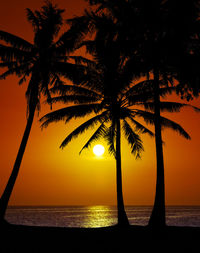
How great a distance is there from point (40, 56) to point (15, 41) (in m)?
1.50

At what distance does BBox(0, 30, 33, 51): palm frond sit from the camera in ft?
54.0

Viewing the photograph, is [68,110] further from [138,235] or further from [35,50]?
[138,235]

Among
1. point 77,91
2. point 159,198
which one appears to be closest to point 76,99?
point 77,91

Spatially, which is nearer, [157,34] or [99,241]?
[99,241]

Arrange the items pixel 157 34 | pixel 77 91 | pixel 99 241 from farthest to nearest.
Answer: pixel 77 91 < pixel 157 34 < pixel 99 241

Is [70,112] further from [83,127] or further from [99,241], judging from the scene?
[99,241]

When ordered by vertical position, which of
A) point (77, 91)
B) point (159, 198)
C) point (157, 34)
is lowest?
point (159, 198)

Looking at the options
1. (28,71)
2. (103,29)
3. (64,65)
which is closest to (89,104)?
(64,65)

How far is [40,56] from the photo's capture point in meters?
17.2

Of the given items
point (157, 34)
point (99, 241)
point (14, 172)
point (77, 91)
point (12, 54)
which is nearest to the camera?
point (99, 241)

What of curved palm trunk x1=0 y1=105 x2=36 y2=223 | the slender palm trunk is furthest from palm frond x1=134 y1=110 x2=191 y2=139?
curved palm trunk x1=0 y1=105 x2=36 y2=223

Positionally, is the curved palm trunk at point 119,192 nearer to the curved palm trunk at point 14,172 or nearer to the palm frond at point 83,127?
the palm frond at point 83,127

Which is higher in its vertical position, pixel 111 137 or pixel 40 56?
pixel 40 56

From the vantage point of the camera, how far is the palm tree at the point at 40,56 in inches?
657
